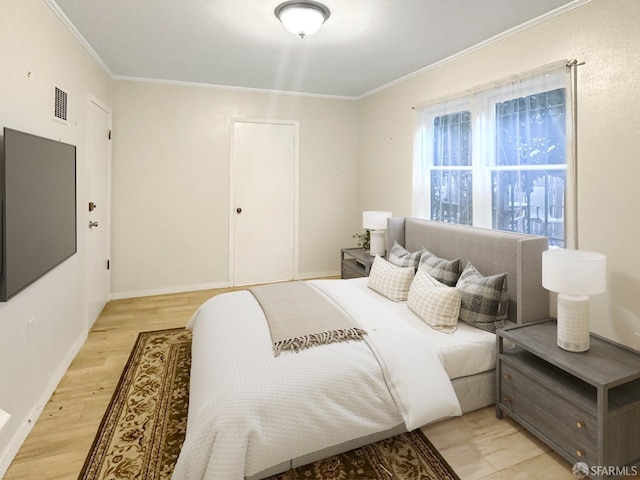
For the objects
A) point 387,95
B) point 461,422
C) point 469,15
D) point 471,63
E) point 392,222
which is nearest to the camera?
point 461,422

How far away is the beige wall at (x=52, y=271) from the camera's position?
190cm

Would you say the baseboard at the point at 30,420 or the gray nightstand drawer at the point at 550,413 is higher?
the gray nightstand drawer at the point at 550,413

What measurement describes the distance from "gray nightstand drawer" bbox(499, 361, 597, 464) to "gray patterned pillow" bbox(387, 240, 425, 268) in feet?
4.12

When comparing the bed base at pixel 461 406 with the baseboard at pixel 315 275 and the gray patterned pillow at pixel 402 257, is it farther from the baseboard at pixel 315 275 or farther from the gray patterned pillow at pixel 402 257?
the baseboard at pixel 315 275

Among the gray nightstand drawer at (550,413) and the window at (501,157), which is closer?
the gray nightstand drawer at (550,413)

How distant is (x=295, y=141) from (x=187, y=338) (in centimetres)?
298

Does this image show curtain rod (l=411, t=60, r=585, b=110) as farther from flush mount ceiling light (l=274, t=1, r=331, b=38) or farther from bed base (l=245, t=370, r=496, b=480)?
bed base (l=245, t=370, r=496, b=480)

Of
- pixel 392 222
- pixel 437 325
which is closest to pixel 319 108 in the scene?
pixel 392 222

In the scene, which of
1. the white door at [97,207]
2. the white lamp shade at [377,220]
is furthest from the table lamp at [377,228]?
the white door at [97,207]

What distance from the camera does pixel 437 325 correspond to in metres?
2.42

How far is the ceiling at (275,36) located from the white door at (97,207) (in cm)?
63

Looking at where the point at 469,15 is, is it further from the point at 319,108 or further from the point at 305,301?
the point at 319,108

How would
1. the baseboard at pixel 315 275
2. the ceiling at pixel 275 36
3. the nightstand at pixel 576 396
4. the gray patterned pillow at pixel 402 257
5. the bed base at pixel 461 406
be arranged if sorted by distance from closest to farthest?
the nightstand at pixel 576 396, the bed base at pixel 461 406, the ceiling at pixel 275 36, the gray patterned pillow at pixel 402 257, the baseboard at pixel 315 275

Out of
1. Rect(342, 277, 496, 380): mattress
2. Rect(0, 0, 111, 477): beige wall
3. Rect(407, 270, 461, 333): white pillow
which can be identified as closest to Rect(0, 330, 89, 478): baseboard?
Rect(0, 0, 111, 477): beige wall
